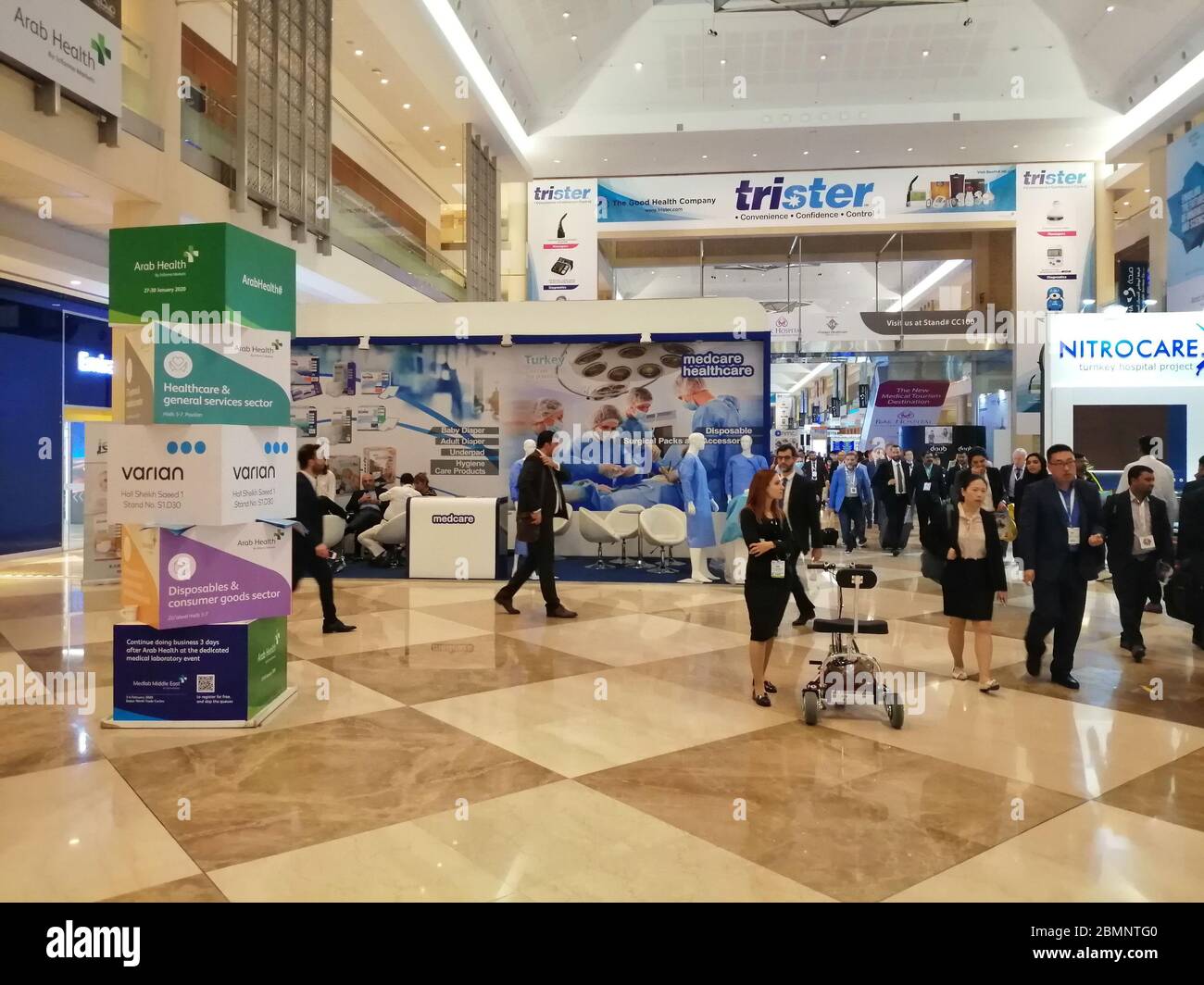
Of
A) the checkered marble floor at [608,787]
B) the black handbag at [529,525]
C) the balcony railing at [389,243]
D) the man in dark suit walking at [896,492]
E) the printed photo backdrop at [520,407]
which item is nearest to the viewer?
the checkered marble floor at [608,787]

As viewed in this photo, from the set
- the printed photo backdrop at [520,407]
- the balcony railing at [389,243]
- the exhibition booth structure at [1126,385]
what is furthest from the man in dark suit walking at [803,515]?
the balcony railing at [389,243]

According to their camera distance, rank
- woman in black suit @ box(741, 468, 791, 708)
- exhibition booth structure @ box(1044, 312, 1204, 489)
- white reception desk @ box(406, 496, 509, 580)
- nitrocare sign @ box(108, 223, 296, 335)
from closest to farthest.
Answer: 1. nitrocare sign @ box(108, 223, 296, 335)
2. woman in black suit @ box(741, 468, 791, 708)
3. white reception desk @ box(406, 496, 509, 580)
4. exhibition booth structure @ box(1044, 312, 1204, 489)

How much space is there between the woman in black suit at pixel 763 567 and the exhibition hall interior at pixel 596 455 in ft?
0.10

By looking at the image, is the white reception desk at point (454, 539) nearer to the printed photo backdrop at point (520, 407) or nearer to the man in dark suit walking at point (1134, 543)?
the printed photo backdrop at point (520, 407)

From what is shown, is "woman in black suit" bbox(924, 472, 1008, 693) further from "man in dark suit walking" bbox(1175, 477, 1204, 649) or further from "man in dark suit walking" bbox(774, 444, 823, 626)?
"man in dark suit walking" bbox(1175, 477, 1204, 649)

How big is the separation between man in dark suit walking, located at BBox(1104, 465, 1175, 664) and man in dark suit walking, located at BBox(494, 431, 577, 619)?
4.16m

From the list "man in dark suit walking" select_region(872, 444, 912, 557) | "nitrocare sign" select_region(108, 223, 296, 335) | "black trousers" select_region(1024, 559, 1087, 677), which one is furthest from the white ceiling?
"black trousers" select_region(1024, 559, 1087, 677)

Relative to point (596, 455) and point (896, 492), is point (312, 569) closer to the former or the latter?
point (596, 455)

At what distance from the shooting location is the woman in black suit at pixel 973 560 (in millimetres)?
5113

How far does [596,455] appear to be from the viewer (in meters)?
10.9

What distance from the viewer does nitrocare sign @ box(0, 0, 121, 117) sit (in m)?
6.75

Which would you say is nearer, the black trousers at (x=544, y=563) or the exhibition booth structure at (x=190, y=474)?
the exhibition booth structure at (x=190, y=474)

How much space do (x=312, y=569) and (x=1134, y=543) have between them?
5.97 metres
